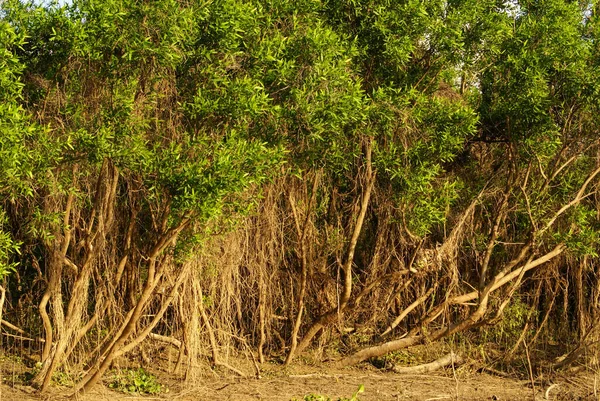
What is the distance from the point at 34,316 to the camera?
9.30 m

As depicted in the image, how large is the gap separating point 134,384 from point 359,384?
8.33 ft

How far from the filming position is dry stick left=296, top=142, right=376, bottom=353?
32.1 ft

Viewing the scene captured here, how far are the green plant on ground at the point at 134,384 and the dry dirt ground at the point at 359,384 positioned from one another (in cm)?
11

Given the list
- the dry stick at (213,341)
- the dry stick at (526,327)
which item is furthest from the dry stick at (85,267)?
the dry stick at (526,327)

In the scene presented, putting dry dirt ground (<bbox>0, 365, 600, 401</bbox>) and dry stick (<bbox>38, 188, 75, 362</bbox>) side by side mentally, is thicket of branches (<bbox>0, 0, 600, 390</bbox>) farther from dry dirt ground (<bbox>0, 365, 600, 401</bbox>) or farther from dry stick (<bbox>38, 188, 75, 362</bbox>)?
dry dirt ground (<bbox>0, 365, 600, 401</bbox>)

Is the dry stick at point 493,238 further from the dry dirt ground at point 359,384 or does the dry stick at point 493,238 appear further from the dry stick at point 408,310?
the dry dirt ground at point 359,384

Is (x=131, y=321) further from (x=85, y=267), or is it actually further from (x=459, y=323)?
(x=459, y=323)

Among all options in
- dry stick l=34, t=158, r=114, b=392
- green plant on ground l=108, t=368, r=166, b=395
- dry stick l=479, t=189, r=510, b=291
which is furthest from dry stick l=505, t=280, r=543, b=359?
dry stick l=34, t=158, r=114, b=392

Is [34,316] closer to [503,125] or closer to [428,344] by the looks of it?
[428,344]

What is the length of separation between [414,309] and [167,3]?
17.5 ft

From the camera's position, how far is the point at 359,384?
10.0 m

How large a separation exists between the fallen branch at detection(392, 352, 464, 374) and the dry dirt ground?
9 centimetres

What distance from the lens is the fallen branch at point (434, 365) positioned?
34.9 feet

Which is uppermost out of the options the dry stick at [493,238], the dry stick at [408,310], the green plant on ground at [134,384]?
the dry stick at [493,238]
